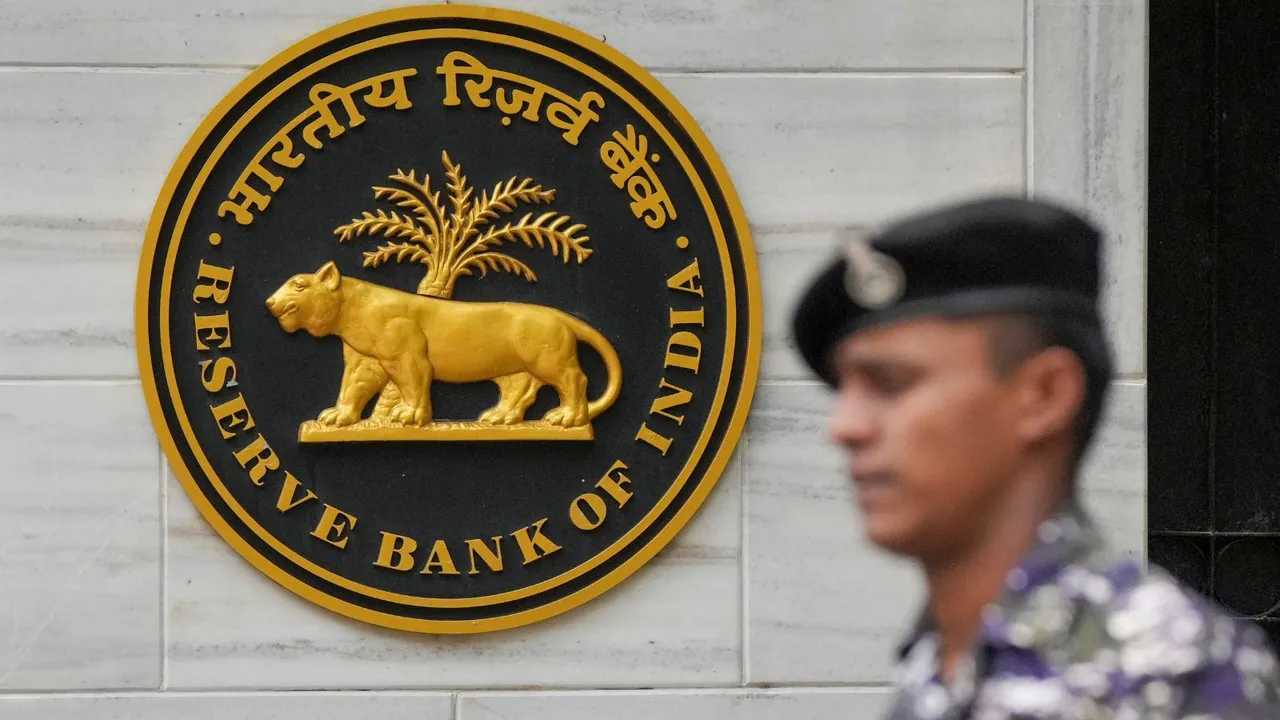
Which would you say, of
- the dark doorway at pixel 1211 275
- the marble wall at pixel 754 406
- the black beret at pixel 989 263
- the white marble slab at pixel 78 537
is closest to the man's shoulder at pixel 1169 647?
the black beret at pixel 989 263

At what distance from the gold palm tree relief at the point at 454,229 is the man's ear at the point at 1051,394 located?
3580mm

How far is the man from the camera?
4.13 ft

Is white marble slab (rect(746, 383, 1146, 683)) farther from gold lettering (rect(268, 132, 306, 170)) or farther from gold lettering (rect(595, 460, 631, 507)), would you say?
gold lettering (rect(268, 132, 306, 170))

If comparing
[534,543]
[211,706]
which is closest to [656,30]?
[534,543]

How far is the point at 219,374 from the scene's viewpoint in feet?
15.6

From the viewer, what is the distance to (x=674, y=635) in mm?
4816

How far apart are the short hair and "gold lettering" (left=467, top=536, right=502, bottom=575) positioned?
365 cm

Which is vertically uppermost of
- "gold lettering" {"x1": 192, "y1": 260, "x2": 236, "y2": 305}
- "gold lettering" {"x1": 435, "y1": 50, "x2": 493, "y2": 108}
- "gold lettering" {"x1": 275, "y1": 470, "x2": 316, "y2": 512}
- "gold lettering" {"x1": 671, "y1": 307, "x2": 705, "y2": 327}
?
"gold lettering" {"x1": 435, "y1": 50, "x2": 493, "y2": 108}

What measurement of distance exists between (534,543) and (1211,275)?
8.43 ft

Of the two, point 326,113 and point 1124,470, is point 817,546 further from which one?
point 326,113

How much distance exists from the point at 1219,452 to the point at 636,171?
2.31 metres

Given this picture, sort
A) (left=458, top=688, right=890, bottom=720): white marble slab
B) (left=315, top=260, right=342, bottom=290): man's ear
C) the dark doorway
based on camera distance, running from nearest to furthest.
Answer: (left=315, top=260, right=342, bottom=290): man's ear, (left=458, top=688, right=890, bottom=720): white marble slab, the dark doorway

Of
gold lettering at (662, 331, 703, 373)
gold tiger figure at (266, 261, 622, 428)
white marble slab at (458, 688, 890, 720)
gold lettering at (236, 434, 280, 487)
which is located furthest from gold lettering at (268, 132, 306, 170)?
white marble slab at (458, 688, 890, 720)

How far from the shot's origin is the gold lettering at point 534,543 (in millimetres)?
4789
